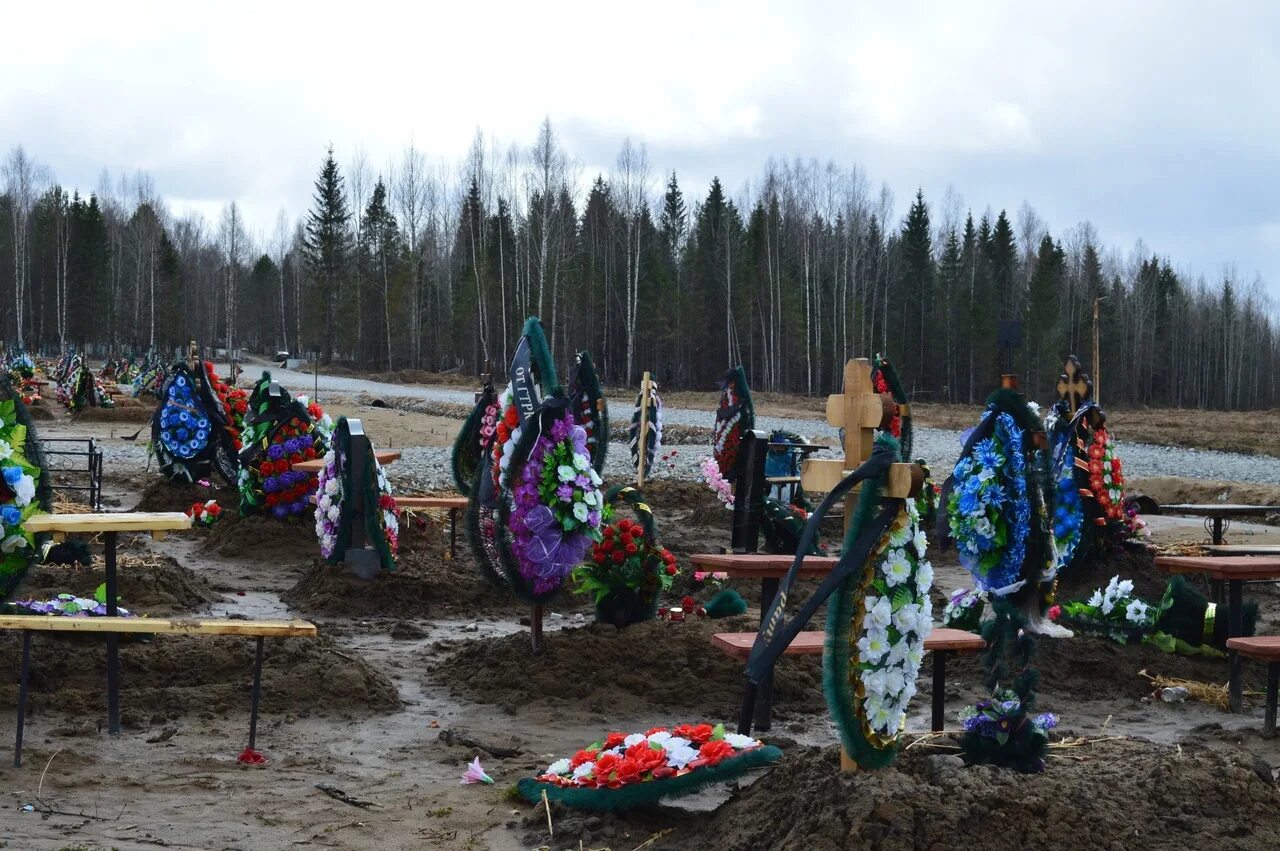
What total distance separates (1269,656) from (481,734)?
13.7ft

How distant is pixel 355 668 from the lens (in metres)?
7.82

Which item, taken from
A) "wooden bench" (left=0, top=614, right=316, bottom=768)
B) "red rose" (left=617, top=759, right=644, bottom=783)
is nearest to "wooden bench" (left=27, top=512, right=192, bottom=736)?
"wooden bench" (left=0, top=614, right=316, bottom=768)

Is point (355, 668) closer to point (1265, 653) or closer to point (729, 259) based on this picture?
point (1265, 653)

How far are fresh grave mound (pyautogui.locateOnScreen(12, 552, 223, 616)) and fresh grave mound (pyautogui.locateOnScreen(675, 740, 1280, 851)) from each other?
5864 mm

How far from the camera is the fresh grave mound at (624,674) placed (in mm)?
7703

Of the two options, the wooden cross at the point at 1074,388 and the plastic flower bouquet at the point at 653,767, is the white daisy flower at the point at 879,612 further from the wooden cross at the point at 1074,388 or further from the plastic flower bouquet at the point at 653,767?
the wooden cross at the point at 1074,388

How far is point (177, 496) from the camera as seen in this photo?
51.1 feet

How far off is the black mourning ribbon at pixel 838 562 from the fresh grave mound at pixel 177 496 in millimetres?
11918

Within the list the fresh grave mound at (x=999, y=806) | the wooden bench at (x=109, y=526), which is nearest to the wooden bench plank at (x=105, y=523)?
the wooden bench at (x=109, y=526)

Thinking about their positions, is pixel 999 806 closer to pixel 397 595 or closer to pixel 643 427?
pixel 397 595

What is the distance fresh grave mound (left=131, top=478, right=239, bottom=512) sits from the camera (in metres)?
15.5

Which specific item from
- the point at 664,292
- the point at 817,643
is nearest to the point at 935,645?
the point at 817,643

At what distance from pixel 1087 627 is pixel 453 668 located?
14.7ft

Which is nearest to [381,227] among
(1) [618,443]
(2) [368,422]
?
(2) [368,422]
